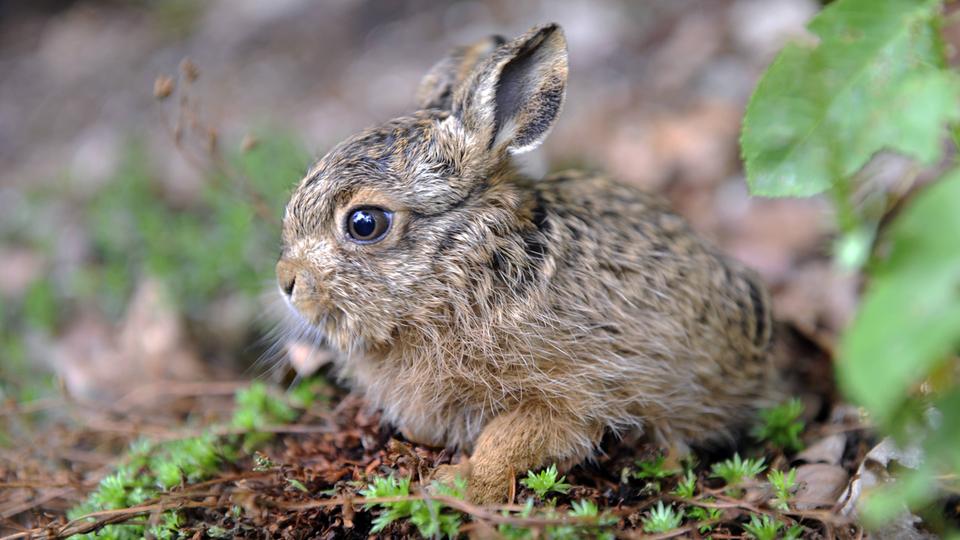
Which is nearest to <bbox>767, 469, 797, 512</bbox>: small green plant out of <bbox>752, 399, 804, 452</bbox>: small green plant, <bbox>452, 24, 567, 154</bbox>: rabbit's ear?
<bbox>752, 399, 804, 452</bbox>: small green plant

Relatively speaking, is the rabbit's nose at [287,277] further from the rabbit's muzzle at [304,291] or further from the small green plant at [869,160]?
the small green plant at [869,160]

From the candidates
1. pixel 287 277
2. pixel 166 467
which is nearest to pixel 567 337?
pixel 287 277

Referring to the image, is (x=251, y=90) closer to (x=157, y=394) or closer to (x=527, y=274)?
(x=157, y=394)

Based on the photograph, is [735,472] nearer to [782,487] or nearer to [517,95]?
[782,487]

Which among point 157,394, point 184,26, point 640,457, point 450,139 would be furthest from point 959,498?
point 184,26

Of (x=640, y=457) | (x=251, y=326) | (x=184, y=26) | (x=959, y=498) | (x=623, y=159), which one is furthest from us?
(x=184, y=26)

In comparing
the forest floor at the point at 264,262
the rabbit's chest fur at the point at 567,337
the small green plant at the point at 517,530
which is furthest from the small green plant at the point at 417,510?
the rabbit's chest fur at the point at 567,337

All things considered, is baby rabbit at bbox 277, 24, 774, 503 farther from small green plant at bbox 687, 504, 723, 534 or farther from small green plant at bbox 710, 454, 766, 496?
small green plant at bbox 687, 504, 723, 534
